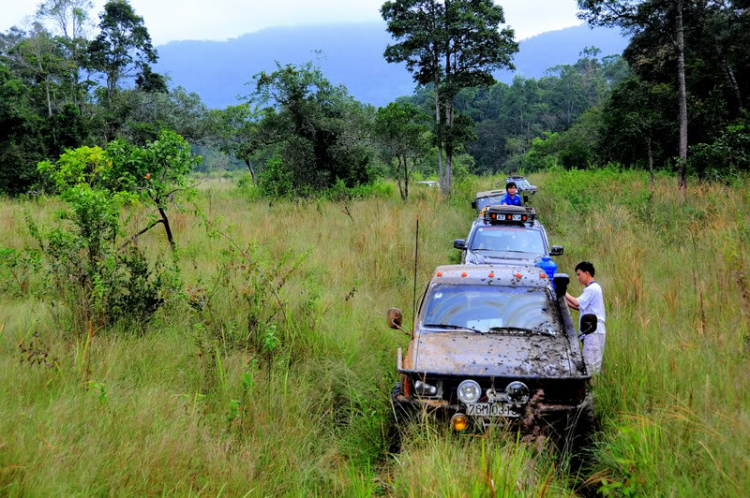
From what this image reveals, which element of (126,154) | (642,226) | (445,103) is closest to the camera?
(126,154)

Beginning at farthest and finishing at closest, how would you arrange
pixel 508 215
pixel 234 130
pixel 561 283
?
pixel 234 130 → pixel 508 215 → pixel 561 283

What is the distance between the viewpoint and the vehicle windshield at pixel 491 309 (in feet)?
16.2

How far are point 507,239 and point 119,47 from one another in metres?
37.8

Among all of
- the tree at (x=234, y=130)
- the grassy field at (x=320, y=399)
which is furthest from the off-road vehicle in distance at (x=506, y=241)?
the tree at (x=234, y=130)

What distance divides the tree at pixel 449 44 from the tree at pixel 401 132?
127cm

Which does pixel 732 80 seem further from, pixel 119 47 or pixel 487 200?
pixel 119 47

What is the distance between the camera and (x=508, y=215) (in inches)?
397

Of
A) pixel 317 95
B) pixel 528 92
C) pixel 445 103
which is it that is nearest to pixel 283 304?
pixel 317 95

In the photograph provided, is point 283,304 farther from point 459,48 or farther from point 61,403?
point 459,48

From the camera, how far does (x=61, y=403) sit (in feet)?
13.0

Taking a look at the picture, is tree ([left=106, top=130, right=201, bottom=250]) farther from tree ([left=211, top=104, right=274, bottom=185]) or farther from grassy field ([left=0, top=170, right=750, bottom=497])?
tree ([left=211, top=104, right=274, bottom=185])

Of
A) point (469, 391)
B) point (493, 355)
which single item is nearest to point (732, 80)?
point (493, 355)

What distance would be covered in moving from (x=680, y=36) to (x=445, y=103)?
10.4m

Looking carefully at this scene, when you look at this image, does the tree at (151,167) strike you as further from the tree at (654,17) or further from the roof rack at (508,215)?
the tree at (654,17)
